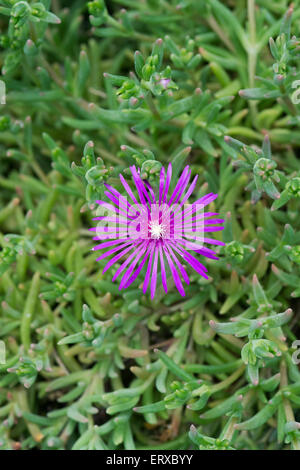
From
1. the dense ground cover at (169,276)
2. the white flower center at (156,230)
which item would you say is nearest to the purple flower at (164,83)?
the dense ground cover at (169,276)

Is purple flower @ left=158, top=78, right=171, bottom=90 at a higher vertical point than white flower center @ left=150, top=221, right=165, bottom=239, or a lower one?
higher

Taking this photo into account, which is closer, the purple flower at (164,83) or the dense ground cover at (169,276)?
the purple flower at (164,83)

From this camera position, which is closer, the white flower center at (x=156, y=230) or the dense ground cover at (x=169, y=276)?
the white flower center at (x=156, y=230)

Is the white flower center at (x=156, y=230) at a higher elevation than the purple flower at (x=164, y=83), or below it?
below

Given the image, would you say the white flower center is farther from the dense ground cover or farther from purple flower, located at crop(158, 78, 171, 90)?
purple flower, located at crop(158, 78, 171, 90)

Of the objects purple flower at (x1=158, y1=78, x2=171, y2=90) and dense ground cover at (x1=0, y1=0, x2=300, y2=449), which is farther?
dense ground cover at (x1=0, y1=0, x2=300, y2=449)

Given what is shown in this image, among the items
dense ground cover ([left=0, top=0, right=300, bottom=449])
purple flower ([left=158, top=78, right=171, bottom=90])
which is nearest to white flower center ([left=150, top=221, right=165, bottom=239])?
dense ground cover ([left=0, top=0, right=300, bottom=449])

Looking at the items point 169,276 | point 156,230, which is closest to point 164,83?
point 156,230

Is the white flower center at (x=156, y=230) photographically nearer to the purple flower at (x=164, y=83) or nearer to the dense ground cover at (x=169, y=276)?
the dense ground cover at (x=169, y=276)
